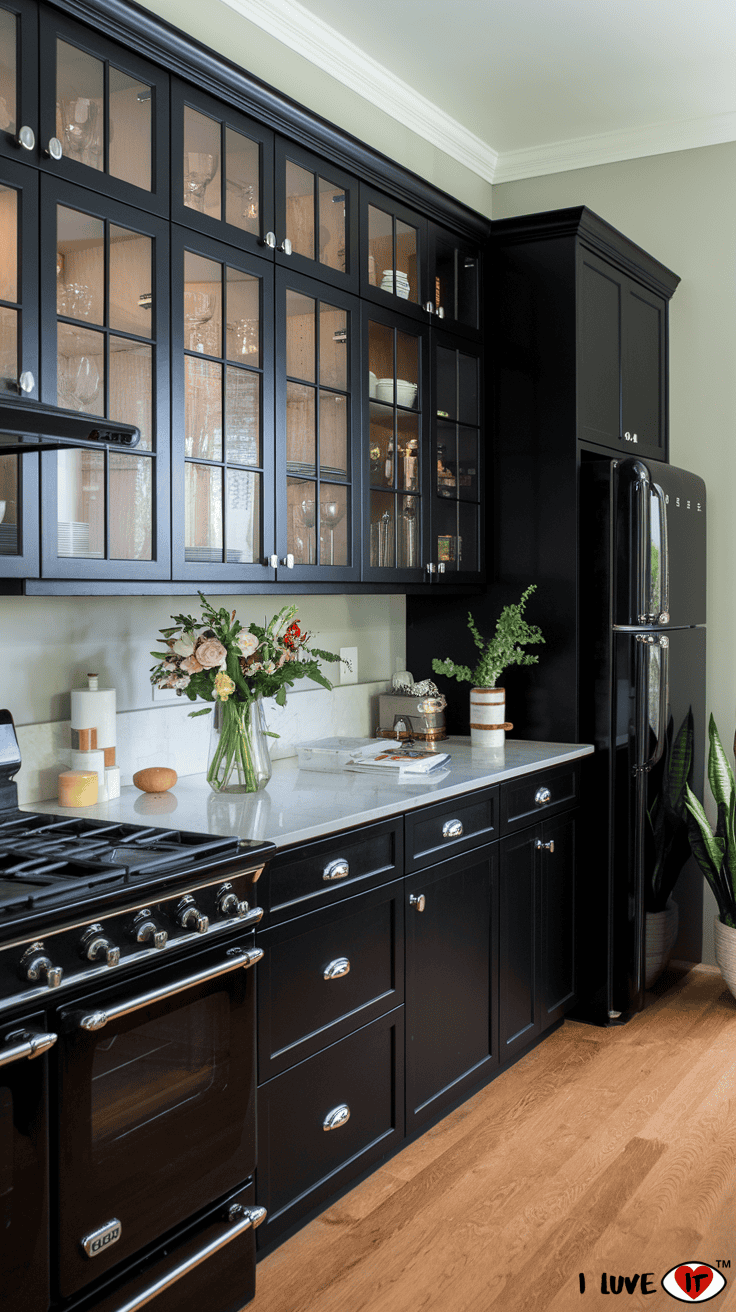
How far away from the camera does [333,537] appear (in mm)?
2945

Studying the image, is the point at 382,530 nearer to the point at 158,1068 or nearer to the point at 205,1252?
the point at 158,1068

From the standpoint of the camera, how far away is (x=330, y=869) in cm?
236

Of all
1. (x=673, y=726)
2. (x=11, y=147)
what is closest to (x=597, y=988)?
(x=673, y=726)

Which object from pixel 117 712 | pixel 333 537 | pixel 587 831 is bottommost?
pixel 587 831

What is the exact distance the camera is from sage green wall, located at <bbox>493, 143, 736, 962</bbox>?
403 cm

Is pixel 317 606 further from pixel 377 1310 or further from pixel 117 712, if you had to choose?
pixel 377 1310

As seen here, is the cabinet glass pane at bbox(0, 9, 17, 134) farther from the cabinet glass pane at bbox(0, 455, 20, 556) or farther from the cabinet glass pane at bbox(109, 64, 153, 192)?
the cabinet glass pane at bbox(0, 455, 20, 556)

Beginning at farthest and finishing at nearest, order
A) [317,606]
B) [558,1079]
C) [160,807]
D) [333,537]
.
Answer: [317,606]
[558,1079]
[333,537]
[160,807]

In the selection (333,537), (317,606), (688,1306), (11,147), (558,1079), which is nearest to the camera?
(11,147)

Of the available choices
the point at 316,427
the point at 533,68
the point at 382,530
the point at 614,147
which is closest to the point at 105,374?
the point at 316,427

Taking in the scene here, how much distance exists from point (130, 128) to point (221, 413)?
616mm

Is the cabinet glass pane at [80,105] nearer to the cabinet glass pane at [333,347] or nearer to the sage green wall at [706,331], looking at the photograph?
the cabinet glass pane at [333,347]

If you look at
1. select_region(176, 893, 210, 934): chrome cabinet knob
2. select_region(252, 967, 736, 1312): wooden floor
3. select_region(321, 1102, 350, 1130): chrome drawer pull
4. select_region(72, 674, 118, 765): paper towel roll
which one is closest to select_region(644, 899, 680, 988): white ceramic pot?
select_region(252, 967, 736, 1312): wooden floor

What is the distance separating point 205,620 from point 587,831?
154 centimetres
